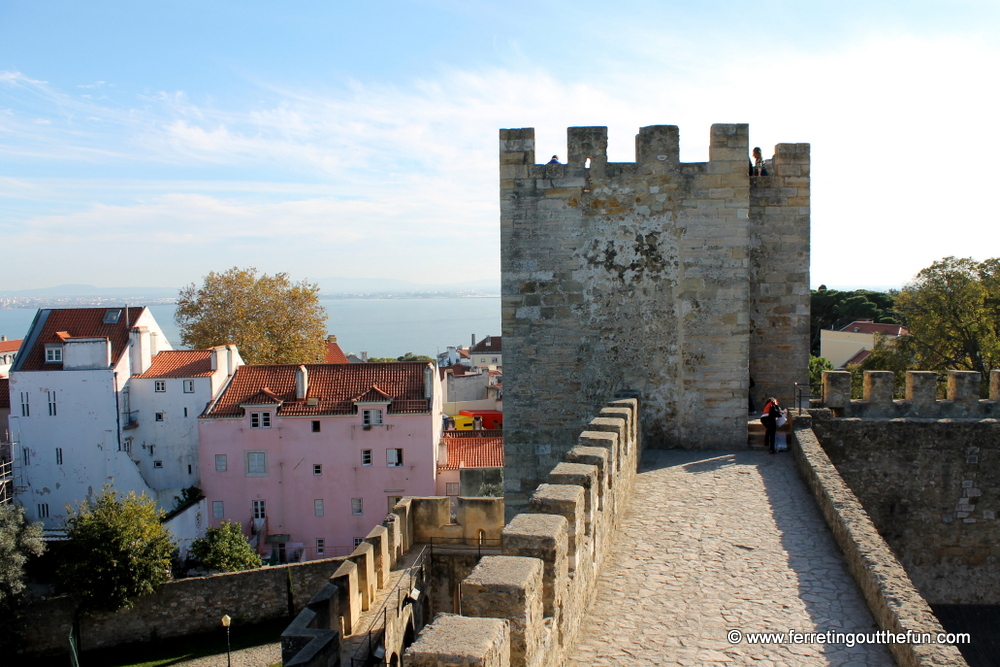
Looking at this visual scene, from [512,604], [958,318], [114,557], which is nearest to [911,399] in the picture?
[512,604]

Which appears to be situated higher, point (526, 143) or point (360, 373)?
point (526, 143)

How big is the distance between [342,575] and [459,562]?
2681 mm

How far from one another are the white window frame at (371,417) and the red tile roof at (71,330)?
1016cm

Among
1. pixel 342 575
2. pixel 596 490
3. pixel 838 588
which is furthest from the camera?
pixel 342 575

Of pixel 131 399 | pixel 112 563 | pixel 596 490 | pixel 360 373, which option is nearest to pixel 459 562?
pixel 596 490

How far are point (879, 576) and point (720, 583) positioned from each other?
1.12 m

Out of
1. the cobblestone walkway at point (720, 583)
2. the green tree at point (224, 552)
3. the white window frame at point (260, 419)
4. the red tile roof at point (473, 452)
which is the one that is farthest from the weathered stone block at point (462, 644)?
the white window frame at point (260, 419)

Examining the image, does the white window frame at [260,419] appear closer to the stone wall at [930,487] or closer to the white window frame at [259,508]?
the white window frame at [259,508]

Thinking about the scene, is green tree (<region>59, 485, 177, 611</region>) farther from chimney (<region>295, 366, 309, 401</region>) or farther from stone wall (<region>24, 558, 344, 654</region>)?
chimney (<region>295, 366, 309, 401</region>)

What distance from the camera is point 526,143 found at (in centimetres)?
1059

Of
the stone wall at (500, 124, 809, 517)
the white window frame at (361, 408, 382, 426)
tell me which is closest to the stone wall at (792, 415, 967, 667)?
the stone wall at (500, 124, 809, 517)

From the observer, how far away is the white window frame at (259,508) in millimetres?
30328

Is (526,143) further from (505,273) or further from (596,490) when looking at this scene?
(596,490)

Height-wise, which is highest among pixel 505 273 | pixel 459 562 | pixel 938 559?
pixel 505 273
